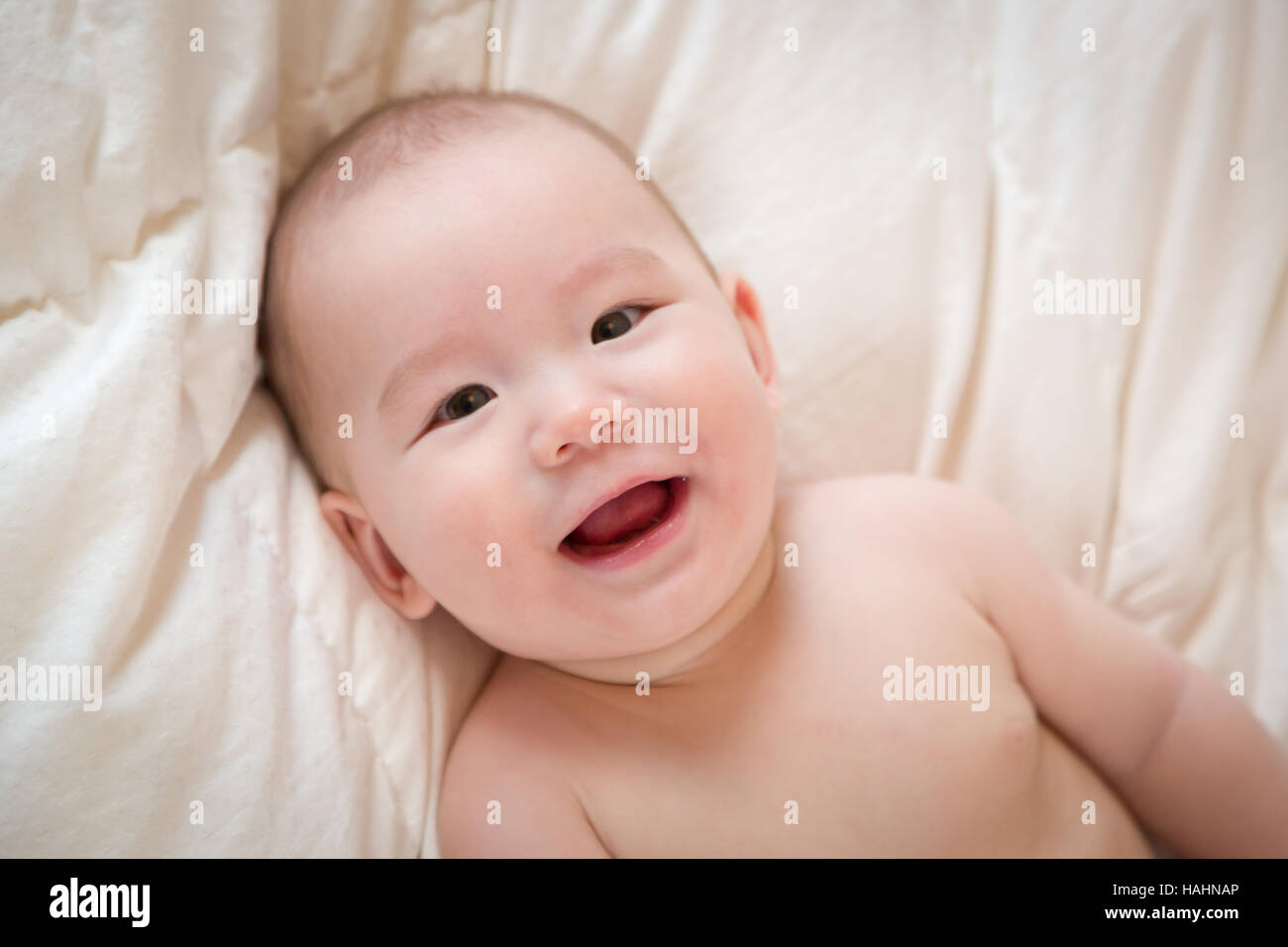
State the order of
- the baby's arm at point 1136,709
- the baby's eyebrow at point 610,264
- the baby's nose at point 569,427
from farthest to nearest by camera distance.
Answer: the baby's arm at point 1136,709 < the baby's eyebrow at point 610,264 < the baby's nose at point 569,427

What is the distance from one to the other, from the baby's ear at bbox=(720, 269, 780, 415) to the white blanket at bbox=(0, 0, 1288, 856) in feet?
0.60

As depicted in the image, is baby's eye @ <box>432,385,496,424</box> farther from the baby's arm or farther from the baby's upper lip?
the baby's arm

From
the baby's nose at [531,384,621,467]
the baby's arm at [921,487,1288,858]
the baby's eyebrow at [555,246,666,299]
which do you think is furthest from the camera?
Answer: the baby's arm at [921,487,1288,858]

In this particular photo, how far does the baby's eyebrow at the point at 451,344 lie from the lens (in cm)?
120

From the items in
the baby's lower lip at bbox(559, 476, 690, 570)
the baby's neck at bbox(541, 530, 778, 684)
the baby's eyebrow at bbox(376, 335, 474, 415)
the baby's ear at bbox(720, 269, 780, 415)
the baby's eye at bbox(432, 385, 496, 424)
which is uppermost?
the baby's ear at bbox(720, 269, 780, 415)

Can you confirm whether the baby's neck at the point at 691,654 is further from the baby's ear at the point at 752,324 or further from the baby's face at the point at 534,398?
the baby's ear at the point at 752,324

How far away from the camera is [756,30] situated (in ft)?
5.38

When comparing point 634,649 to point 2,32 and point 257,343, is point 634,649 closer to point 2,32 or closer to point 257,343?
point 257,343

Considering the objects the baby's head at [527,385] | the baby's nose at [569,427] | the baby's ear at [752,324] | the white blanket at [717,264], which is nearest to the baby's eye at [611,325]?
the baby's head at [527,385]

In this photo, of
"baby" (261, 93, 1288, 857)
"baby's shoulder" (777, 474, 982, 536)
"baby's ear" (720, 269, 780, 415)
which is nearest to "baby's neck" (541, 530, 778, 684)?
"baby" (261, 93, 1288, 857)

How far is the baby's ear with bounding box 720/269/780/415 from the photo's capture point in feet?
4.67

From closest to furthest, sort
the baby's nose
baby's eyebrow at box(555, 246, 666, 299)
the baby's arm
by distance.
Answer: the baby's nose, baby's eyebrow at box(555, 246, 666, 299), the baby's arm

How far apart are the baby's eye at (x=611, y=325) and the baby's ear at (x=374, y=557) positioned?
0.38 metres

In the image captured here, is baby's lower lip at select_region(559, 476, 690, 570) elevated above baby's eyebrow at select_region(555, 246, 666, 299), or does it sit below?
below
